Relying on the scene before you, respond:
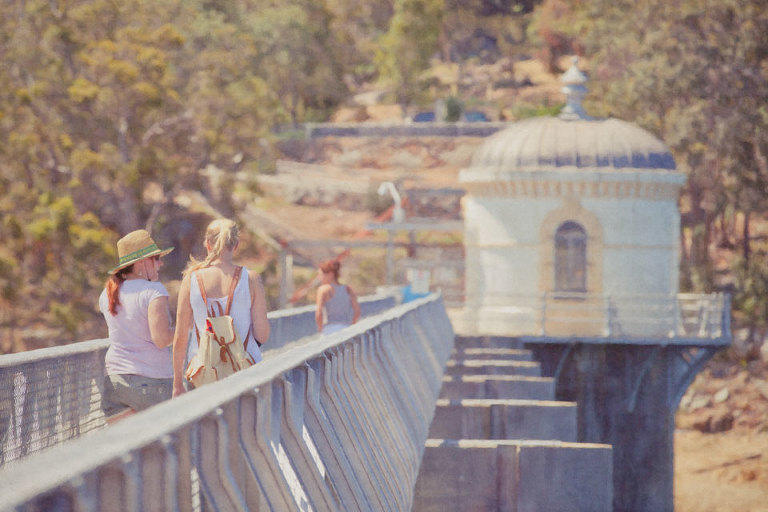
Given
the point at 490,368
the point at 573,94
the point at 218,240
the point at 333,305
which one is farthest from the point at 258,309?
the point at 573,94

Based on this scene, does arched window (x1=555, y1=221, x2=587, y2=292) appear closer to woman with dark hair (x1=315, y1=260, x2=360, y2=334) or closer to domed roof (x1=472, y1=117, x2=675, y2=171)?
domed roof (x1=472, y1=117, x2=675, y2=171)

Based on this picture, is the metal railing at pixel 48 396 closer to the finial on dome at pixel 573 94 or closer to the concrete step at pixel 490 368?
the concrete step at pixel 490 368

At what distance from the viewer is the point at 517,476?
11719mm

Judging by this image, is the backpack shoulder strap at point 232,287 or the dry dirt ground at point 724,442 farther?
the dry dirt ground at point 724,442

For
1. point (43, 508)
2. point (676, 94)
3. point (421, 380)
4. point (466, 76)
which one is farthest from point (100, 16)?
point (466, 76)

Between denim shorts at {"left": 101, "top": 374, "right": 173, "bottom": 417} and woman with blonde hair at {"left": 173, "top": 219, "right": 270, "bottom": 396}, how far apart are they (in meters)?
0.14

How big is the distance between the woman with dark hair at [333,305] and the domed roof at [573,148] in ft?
58.7

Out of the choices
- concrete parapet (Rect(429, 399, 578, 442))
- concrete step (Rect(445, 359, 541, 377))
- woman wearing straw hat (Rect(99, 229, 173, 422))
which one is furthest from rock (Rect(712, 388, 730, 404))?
woman wearing straw hat (Rect(99, 229, 173, 422))

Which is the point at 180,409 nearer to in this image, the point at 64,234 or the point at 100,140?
the point at 64,234

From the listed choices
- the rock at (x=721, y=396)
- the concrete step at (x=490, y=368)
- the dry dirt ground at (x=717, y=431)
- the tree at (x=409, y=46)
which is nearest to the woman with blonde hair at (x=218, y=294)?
the concrete step at (x=490, y=368)

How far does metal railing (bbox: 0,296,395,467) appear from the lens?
7551 millimetres

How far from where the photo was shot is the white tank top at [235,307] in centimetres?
767

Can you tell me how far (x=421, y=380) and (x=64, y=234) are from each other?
1182 inches

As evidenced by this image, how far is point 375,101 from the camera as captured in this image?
105 metres
